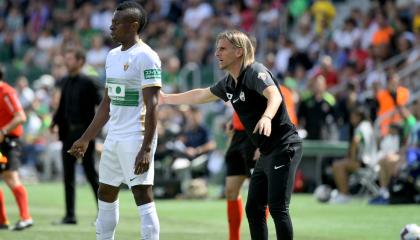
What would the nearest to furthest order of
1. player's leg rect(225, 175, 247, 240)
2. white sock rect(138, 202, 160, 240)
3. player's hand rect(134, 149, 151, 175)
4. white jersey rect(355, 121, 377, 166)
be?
player's hand rect(134, 149, 151, 175)
white sock rect(138, 202, 160, 240)
player's leg rect(225, 175, 247, 240)
white jersey rect(355, 121, 377, 166)

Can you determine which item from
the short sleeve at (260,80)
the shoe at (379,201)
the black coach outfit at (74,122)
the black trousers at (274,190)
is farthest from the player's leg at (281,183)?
the shoe at (379,201)

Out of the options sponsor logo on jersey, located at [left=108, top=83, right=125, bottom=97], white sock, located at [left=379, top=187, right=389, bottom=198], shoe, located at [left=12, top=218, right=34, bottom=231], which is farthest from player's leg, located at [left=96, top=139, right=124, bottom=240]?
white sock, located at [left=379, top=187, right=389, bottom=198]

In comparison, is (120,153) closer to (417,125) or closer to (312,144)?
(417,125)

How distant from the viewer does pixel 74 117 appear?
13.9 metres

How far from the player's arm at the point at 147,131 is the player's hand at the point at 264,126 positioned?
2.99 ft

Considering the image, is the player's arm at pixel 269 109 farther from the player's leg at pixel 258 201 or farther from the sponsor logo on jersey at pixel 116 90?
the sponsor logo on jersey at pixel 116 90

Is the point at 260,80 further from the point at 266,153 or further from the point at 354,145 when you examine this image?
the point at 354,145

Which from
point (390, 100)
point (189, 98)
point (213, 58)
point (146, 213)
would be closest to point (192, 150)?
point (390, 100)

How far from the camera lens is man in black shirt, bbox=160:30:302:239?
8672mm

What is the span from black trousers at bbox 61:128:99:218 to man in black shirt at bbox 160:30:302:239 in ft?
16.2

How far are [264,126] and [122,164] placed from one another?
1389 mm

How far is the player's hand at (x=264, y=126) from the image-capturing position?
8078 mm

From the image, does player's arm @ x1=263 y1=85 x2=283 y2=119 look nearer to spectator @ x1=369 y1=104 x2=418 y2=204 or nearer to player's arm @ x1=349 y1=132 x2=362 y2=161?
spectator @ x1=369 y1=104 x2=418 y2=204

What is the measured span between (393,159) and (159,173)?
18.1 feet
